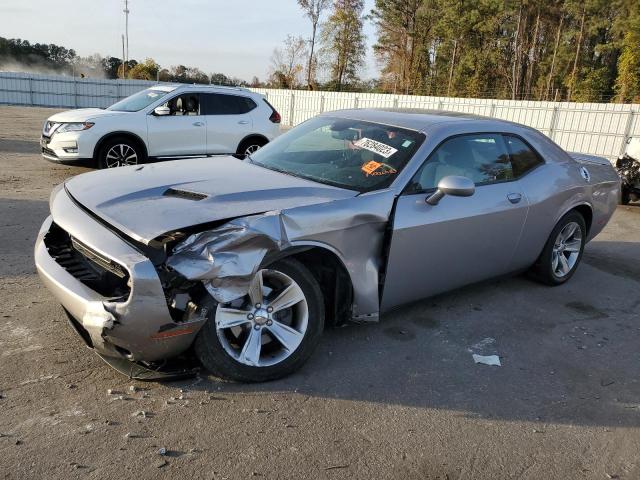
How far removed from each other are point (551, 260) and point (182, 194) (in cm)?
368

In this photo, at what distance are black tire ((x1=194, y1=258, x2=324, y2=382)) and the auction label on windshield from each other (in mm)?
1240

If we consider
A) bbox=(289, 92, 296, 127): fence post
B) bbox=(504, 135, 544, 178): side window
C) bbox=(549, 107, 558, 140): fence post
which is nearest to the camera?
bbox=(504, 135, 544, 178): side window

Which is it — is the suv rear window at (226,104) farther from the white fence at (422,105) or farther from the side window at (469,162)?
the white fence at (422,105)

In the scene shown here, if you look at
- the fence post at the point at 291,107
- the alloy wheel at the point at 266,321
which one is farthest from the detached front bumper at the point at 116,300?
the fence post at the point at 291,107

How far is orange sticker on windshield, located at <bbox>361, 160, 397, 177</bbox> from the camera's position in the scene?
3.79 m

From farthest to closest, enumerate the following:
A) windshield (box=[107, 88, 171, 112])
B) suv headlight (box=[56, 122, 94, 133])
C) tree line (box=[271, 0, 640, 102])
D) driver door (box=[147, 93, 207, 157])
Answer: tree line (box=[271, 0, 640, 102]) → windshield (box=[107, 88, 171, 112]) → driver door (box=[147, 93, 207, 157]) → suv headlight (box=[56, 122, 94, 133])

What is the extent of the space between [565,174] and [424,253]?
87.5 inches

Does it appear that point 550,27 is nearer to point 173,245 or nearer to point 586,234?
point 586,234

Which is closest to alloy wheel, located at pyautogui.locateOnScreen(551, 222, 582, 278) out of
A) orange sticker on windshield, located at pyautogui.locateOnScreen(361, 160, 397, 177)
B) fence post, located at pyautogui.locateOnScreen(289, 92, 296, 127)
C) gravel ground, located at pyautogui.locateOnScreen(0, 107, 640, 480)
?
gravel ground, located at pyautogui.locateOnScreen(0, 107, 640, 480)

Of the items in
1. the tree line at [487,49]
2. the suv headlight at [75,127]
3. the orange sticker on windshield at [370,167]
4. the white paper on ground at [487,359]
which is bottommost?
the white paper on ground at [487,359]

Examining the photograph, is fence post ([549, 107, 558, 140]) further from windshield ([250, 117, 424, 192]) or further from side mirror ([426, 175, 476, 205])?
side mirror ([426, 175, 476, 205])

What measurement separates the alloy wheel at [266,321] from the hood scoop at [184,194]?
0.63 metres

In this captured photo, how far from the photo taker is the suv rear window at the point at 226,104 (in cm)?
1004

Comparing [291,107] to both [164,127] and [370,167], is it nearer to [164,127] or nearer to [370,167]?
[164,127]
